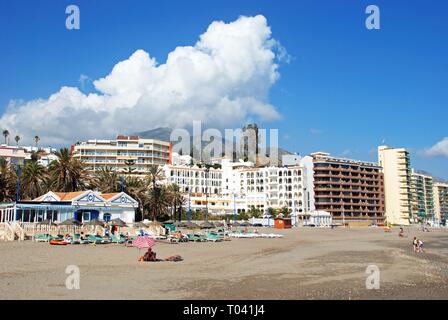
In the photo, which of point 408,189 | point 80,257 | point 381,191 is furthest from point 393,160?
point 80,257

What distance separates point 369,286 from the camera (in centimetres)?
1784

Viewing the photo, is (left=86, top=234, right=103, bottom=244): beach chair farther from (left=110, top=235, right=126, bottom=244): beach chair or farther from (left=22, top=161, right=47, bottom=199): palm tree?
(left=22, top=161, right=47, bottom=199): palm tree

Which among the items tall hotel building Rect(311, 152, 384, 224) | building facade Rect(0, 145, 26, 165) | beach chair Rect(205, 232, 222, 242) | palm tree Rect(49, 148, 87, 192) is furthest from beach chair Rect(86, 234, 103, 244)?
tall hotel building Rect(311, 152, 384, 224)

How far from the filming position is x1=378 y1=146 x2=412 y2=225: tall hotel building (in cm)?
16875

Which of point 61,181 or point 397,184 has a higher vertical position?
point 397,184

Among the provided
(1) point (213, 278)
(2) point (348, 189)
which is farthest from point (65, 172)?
(2) point (348, 189)

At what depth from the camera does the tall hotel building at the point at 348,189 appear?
140m

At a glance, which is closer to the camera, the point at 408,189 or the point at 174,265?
the point at 174,265

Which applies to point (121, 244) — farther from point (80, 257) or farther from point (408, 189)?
point (408, 189)

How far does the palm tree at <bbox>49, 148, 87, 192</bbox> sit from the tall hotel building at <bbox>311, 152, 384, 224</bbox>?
85.2 m

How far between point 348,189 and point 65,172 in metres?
96.4

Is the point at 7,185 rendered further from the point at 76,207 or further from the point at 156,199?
the point at 156,199

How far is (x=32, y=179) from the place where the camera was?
69562 mm

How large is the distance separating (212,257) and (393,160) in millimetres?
154731
